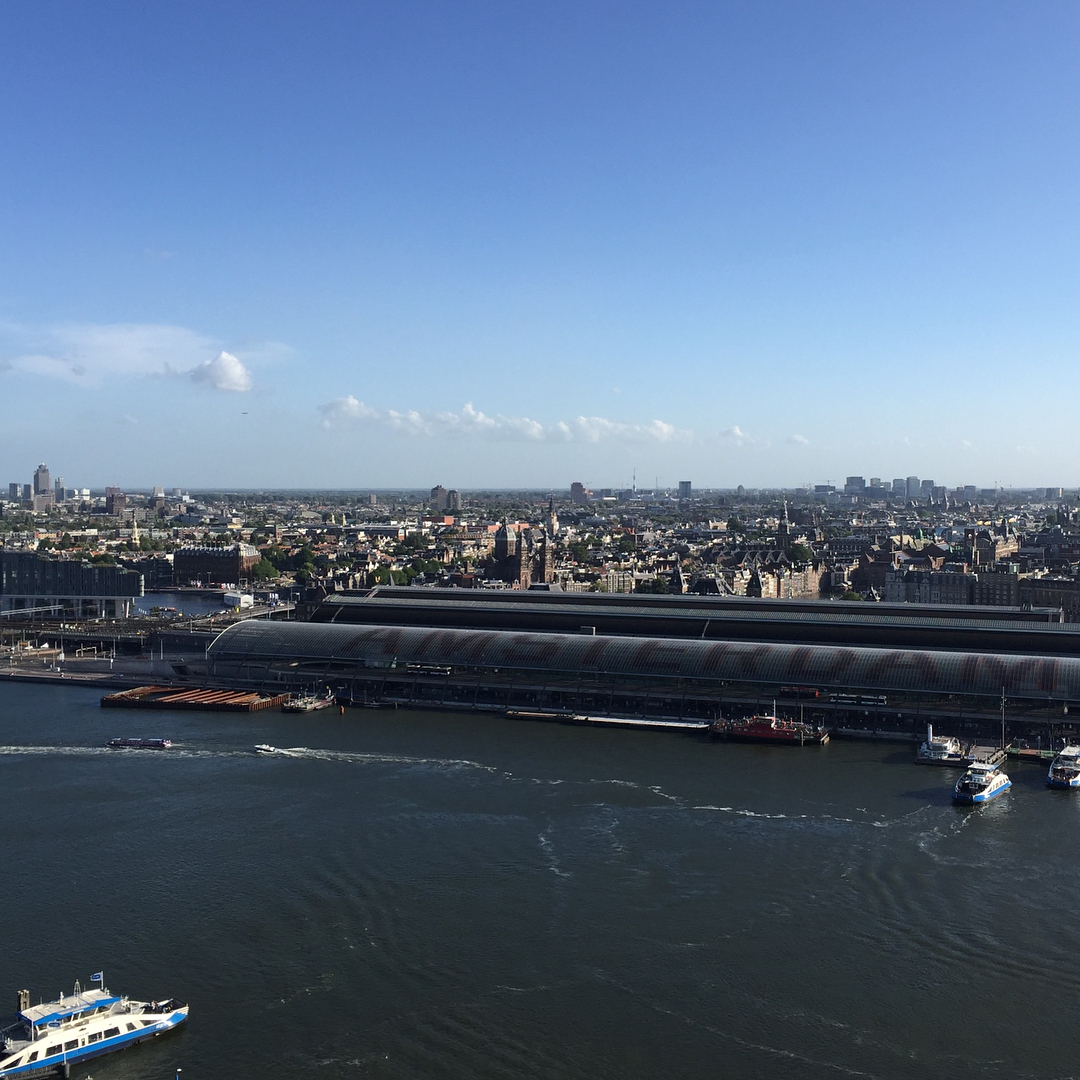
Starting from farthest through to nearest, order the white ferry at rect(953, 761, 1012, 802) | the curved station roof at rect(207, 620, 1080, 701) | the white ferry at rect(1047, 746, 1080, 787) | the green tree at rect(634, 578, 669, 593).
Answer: the green tree at rect(634, 578, 669, 593), the curved station roof at rect(207, 620, 1080, 701), the white ferry at rect(1047, 746, 1080, 787), the white ferry at rect(953, 761, 1012, 802)

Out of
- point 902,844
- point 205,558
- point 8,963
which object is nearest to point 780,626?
point 902,844

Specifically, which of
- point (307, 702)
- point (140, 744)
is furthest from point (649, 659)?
point (140, 744)

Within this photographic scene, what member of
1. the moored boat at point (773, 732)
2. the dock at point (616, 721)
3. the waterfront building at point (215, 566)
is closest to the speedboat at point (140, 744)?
the dock at point (616, 721)

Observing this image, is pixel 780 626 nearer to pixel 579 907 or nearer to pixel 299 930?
pixel 579 907

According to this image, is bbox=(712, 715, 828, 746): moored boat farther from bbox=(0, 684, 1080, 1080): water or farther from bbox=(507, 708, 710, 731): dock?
bbox=(0, 684, 1080, 1080): water

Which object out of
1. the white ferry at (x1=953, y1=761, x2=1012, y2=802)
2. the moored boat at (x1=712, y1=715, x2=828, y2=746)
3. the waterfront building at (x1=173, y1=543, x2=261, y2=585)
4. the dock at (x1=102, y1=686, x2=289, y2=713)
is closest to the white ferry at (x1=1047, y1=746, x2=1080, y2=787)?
the white ferry at (x1=953, y1=761, x2=1012, y2=802)

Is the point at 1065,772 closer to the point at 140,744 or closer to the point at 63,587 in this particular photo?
the point at 140,744

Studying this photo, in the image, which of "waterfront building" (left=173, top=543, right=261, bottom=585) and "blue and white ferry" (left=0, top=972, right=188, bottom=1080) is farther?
"waterfront building" (left=173, top=543, right=261, bottom=585)
